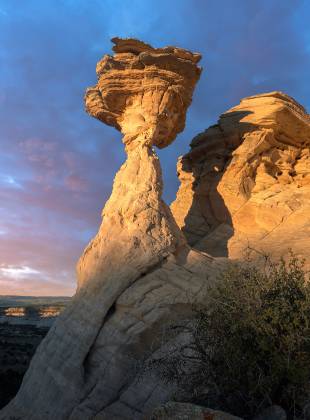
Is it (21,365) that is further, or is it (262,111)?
(21,365)

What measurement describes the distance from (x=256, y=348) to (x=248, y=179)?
12742mm

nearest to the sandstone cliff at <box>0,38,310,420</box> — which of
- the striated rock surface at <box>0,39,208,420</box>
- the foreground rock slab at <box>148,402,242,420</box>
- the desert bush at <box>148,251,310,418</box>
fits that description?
the striated rock surface at <box>0,39,208,420</box>

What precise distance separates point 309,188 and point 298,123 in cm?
361

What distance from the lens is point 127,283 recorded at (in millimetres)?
14438

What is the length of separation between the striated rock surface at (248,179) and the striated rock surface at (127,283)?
3.80 meters

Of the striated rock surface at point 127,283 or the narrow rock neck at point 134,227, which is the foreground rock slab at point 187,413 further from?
the narrow rock neck at point 134,227

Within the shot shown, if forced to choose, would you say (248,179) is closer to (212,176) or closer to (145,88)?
(212,176)

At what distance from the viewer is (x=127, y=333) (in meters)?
13.4

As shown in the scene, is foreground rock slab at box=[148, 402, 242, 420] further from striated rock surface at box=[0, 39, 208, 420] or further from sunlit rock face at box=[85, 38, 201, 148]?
sunlit rock face at box=[85, 38, 201, 148]

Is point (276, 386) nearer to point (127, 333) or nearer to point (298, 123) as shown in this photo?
point (127, 333)

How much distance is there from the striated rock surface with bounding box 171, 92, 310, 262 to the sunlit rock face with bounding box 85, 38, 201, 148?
332cm

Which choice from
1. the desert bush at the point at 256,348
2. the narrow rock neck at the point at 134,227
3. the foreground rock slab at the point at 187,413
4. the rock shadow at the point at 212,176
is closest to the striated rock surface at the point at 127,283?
the narrow rock neck at the point at 134,227

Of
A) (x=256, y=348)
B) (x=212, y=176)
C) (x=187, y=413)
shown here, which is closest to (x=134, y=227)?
(x=256, y=348)

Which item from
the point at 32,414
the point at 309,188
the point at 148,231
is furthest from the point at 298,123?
the point at 32,414
